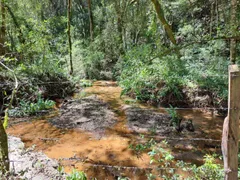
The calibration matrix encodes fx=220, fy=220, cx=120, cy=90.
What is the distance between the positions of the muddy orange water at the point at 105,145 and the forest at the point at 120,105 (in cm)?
2

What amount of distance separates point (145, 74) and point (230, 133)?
19.2 ft

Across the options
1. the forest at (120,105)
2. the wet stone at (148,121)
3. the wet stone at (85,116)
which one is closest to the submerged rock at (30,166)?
the forest at (120,105)

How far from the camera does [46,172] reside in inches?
136

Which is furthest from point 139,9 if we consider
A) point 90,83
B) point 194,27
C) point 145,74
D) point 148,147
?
point 148,147

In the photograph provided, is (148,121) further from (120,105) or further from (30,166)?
(30,166)

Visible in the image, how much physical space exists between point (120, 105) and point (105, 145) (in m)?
2.63

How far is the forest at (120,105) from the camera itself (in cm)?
354

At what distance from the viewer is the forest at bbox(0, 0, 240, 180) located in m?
3.54

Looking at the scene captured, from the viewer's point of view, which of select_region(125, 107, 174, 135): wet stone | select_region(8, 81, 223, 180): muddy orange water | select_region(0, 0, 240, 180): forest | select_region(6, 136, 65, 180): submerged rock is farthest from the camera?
select_region(125, 107, 174, 135): wet stone

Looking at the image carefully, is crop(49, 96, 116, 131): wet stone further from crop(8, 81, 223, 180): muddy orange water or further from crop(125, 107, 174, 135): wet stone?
crop(125, 107, 174, 135): wet stone

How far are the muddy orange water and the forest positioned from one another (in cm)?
2

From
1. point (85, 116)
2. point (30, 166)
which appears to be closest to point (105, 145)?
point (30, 166)

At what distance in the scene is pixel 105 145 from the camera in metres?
4.85

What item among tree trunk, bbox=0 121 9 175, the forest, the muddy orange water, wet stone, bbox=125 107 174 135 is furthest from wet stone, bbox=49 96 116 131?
tree trunk, bbox=0 121 9 175
